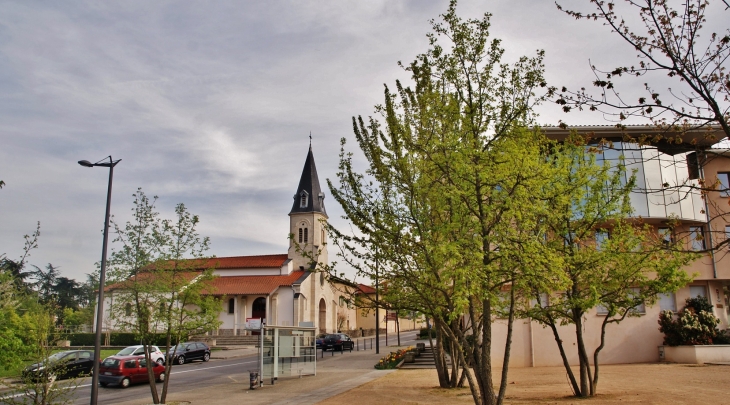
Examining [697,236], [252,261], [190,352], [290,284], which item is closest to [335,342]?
[190,352]

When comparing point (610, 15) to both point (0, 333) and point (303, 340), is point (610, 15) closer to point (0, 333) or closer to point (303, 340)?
point (0, 333)

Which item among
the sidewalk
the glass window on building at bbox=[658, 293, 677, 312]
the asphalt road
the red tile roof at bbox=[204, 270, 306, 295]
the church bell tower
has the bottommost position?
the asphalt road

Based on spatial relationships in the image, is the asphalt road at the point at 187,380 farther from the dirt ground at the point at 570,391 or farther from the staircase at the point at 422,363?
the staircase at the point at 422,363

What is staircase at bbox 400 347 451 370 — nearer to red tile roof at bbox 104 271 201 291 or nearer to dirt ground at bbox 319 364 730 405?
dirt ground at bbox 319 364 730 405

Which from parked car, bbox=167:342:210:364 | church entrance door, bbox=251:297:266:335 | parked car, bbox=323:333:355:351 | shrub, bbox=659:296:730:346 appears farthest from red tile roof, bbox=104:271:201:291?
church entrance door, bbox=251:297:266:335

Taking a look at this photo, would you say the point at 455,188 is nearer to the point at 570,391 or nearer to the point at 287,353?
the point at 570,391

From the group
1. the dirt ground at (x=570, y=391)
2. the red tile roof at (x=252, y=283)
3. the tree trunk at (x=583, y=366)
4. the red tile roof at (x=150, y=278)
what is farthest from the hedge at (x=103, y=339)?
the tree trunk at (x=583, y=366)

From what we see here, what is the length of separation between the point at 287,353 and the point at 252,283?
1653 inches

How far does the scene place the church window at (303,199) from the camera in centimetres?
6997

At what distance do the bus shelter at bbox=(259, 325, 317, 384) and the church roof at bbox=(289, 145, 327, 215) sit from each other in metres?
43.7

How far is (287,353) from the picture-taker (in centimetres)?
2397

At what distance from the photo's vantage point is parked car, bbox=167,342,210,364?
35094 millimetres

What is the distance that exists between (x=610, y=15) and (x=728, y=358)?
26.1 meters

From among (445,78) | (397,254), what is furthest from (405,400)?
(445,78)
